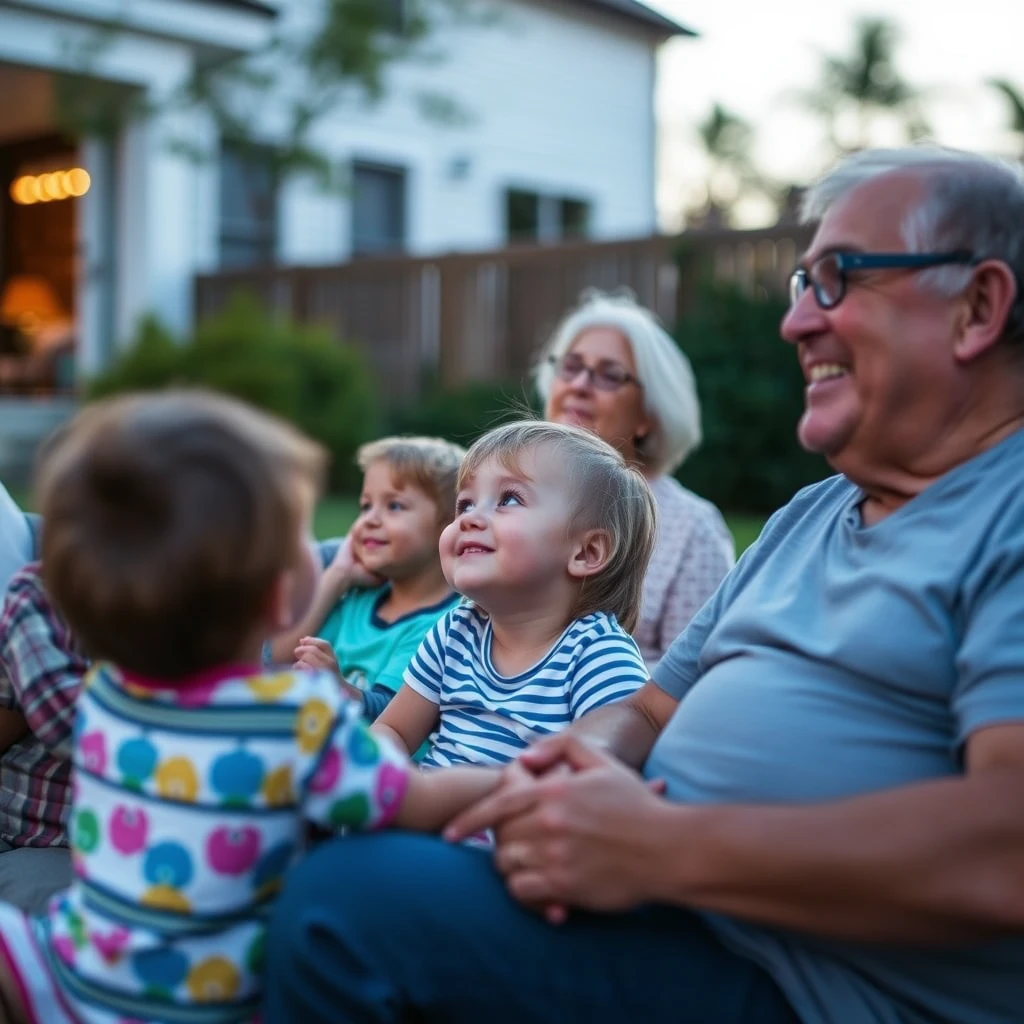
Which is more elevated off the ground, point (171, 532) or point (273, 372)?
point (273, 372)

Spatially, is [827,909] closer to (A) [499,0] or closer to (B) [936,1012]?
(B) [936,1012]

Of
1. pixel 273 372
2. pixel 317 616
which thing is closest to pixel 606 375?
pixel 317 616

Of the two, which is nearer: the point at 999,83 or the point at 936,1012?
the point at 936,1012

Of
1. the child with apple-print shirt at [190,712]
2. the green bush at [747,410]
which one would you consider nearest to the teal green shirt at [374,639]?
the child with apple-print shirt at [190,712]

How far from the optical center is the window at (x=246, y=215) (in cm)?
1638

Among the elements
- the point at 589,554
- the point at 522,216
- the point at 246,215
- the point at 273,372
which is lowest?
the point at 589,554

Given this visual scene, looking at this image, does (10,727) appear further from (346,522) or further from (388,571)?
(346,522)

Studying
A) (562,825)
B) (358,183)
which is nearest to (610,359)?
(562,825)

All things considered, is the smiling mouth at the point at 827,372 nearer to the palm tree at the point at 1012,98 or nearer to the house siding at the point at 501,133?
the house siding at the point at 501,133

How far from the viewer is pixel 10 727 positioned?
223cm

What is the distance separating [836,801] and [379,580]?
6.29 feet

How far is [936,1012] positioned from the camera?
5.39 feet

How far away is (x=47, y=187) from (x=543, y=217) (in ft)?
22.6

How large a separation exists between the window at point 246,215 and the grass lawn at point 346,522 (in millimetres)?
6166
